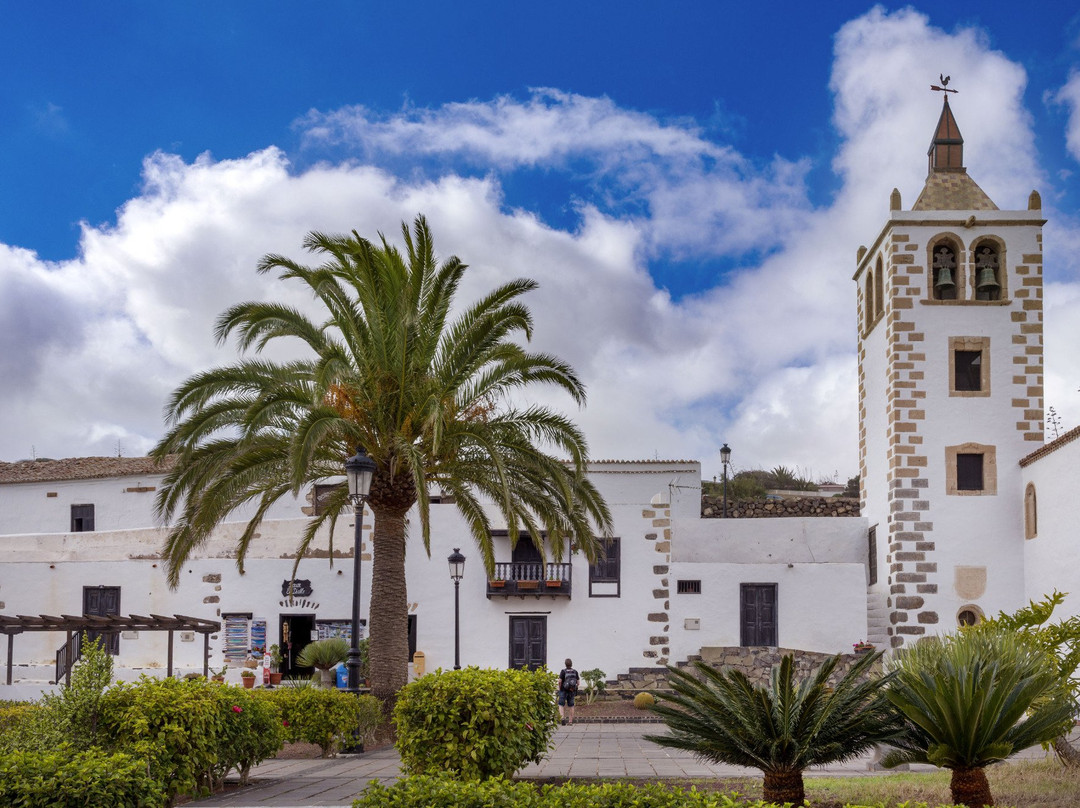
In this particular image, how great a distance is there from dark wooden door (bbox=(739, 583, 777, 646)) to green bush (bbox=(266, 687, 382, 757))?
39.5 feet

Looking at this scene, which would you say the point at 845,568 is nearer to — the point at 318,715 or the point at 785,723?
the point at 318,715

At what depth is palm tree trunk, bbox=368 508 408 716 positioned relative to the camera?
642 inches

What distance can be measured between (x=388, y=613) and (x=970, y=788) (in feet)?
33.7

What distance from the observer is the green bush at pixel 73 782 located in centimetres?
673

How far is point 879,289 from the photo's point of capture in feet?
87.9

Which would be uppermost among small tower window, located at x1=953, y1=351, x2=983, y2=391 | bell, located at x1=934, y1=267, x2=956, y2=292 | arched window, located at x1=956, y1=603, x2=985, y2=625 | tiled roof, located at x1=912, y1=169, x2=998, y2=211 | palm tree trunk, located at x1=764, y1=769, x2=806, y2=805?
tiled roof, located at x1=912, y1=169, x2=998, y2=211

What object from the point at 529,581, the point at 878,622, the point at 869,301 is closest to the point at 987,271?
the point at 869,301

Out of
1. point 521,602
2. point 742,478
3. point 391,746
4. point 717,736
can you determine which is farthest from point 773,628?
point 742,478

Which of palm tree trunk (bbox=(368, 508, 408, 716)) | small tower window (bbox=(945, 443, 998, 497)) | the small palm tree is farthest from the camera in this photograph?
small tower window (bbox=(945, 443, 998, 497))

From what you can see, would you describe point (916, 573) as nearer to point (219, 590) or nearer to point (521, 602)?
point (521, 602)

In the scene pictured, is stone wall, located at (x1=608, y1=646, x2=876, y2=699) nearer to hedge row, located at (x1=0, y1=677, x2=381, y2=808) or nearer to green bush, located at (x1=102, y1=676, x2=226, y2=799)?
hedge row, located at (x1=0, y1=677, x2=381, y2=808)

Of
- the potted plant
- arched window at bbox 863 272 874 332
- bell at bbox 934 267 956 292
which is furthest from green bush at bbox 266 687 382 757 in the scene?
arched window at bbox 863 272 874 332

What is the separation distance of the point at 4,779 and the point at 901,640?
20.9 m

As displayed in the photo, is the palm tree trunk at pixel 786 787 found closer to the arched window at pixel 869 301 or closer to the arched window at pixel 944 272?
the arched window at pixel 944 272
